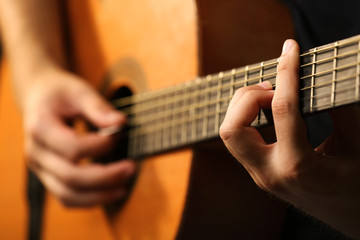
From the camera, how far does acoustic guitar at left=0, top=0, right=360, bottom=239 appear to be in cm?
71

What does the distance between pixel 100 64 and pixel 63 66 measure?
0.39ft

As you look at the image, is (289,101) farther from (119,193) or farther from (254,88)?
(119,193)

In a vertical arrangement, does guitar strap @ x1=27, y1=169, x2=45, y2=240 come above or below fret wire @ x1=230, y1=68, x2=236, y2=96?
below

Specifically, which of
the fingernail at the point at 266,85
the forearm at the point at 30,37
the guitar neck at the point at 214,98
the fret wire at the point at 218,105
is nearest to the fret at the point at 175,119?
the guitar neck at the point at 214,98

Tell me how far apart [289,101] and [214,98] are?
18 cm

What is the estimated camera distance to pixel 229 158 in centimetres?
74

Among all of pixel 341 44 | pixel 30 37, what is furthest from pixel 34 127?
pixel 341 44

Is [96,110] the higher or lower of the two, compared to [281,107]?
lower

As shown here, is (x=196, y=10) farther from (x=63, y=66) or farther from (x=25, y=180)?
(x=25, y=180)

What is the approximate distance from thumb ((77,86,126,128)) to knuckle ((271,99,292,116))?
0.40 meters

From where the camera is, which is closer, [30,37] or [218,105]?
[218,105]

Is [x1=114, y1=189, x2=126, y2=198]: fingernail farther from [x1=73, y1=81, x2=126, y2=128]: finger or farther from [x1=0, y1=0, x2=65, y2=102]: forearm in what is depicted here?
[x1=0, y1=0, x2=65, y2=102]: forearm

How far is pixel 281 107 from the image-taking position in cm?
50

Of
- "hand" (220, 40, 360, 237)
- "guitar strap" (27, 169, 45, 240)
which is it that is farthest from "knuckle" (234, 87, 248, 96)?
"guitar strap" (27, 169, 45, 240)
